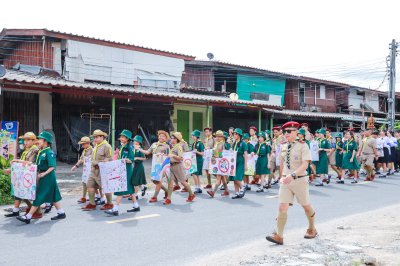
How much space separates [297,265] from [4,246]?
13.5 ft

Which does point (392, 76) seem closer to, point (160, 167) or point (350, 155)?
point (350, 155)

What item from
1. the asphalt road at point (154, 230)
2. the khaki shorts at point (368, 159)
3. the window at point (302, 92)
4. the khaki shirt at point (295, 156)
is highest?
the window at point (302, 92)

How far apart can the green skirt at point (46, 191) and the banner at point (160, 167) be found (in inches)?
96.8

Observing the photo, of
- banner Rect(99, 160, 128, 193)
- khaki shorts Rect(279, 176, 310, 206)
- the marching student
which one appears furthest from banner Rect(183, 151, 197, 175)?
khaki shorts Rect(279, 176, 310, 206)

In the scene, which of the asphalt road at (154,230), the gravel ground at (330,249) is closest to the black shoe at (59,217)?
the asphalt road at (154,230)

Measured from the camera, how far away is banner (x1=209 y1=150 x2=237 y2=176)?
1094cm

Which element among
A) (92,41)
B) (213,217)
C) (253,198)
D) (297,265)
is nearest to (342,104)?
(92,41)

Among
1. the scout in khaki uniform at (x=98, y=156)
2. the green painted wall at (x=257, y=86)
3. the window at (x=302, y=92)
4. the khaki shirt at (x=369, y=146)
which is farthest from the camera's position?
the window at (x=302, y=92)

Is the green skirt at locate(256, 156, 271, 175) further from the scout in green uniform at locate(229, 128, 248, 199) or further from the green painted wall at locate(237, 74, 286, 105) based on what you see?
the green painted wall at locate(237, 74, 286, 105)

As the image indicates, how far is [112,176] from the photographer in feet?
28.2

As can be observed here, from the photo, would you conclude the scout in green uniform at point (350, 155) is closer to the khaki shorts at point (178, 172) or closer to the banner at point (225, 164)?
the banner at point (225, 164)

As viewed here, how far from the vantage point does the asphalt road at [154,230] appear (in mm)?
5785

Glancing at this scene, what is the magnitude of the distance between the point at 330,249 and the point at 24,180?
539 centimetres

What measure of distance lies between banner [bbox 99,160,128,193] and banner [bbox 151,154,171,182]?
51.3 inches
